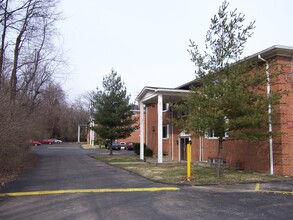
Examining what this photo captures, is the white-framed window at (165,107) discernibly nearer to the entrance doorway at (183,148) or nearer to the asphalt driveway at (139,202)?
the entrance doorway at (183,148)

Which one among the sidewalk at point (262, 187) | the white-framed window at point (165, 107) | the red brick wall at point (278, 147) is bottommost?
the sidewalk at point (262, 187)

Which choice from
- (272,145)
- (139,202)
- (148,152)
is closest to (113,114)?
(148,152)

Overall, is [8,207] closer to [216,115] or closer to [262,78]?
[216,115]

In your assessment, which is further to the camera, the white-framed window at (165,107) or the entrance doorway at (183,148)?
the white-framed window at (165,107)

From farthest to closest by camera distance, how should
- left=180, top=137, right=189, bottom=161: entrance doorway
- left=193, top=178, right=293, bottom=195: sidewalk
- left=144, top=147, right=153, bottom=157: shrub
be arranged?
left=144, top=147, right=153, bottom=157: shrub → left=180, top=137, right=189, bottom=161: entrance doorway → left=193, top=178, right=293, bottom=195: sidewalk

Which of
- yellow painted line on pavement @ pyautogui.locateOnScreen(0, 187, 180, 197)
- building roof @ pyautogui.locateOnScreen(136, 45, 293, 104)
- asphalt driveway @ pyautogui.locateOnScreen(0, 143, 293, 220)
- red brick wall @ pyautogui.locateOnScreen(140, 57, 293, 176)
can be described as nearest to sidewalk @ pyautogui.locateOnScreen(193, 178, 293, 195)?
asphalt driveway @ pyautogui.locateOnScreen(0, 143, 293, 220)

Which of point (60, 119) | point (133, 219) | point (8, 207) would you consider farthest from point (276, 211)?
point (60, 119)

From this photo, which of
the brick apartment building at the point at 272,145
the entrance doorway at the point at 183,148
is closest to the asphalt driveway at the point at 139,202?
the brick apartment building at the point at 272,145

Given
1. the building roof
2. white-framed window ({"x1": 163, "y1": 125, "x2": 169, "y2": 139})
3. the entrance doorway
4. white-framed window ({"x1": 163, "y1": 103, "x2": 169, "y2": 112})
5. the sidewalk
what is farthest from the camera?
white-framed window ({"x1": 163, "y1": 125, "x2": 169, "y2": 139})

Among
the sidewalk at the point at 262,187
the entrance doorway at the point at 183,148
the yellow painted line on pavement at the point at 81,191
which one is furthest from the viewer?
the entrance doorway at the point at 183,148

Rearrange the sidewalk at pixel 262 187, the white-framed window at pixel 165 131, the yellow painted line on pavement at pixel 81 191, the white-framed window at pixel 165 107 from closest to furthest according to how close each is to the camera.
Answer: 1. the yellow painted line on pavement at pixel 81 191
2. the sidewalk at pixel 262 187
3. the white-framed window at pixel 165 107
4. the white-framed window at pixel 165 131

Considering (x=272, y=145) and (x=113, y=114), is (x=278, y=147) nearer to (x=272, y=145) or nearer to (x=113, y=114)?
(x=272, y=145)

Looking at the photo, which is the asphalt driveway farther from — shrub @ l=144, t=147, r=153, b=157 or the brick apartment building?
shrub @ l=144, t=147, r=153, b=157

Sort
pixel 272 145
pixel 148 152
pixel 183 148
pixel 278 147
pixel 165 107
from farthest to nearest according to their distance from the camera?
pixel 148 152 → pixel 165 107 → pixel 183 148 → pixel 272 145 → pixel 278 147
